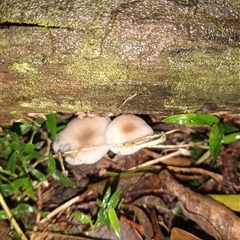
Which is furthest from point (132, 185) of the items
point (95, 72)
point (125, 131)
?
point (95, 72)

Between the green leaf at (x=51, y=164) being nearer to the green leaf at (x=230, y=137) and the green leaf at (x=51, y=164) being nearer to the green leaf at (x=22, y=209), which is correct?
the green leaf at (x=22, y=209)

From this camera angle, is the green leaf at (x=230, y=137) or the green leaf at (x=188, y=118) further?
the green leaf at (x=230, y=137)

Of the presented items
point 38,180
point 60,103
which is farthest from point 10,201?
point 60,103

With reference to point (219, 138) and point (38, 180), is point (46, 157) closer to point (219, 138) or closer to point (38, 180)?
point (38, 180)

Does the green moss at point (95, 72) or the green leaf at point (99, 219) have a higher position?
the green moss at point (95, 72)

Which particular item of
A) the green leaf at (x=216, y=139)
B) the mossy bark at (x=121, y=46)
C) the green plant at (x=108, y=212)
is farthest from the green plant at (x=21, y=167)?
the green leaf at (x=216, y=139)

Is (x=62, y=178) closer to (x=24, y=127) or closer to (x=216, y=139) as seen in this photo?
(x=24, y=127)

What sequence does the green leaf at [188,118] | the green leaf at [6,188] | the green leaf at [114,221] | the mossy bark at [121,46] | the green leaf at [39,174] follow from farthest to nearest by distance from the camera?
1. the green leaf at [39,174]
2. the green leaf at [6,188]
3. the green leaf at [188,118]
4. the green leaf at [114,221]
5. the mossy bark at [121,46]

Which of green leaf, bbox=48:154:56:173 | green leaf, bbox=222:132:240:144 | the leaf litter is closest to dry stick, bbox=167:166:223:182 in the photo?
the leaf litter
